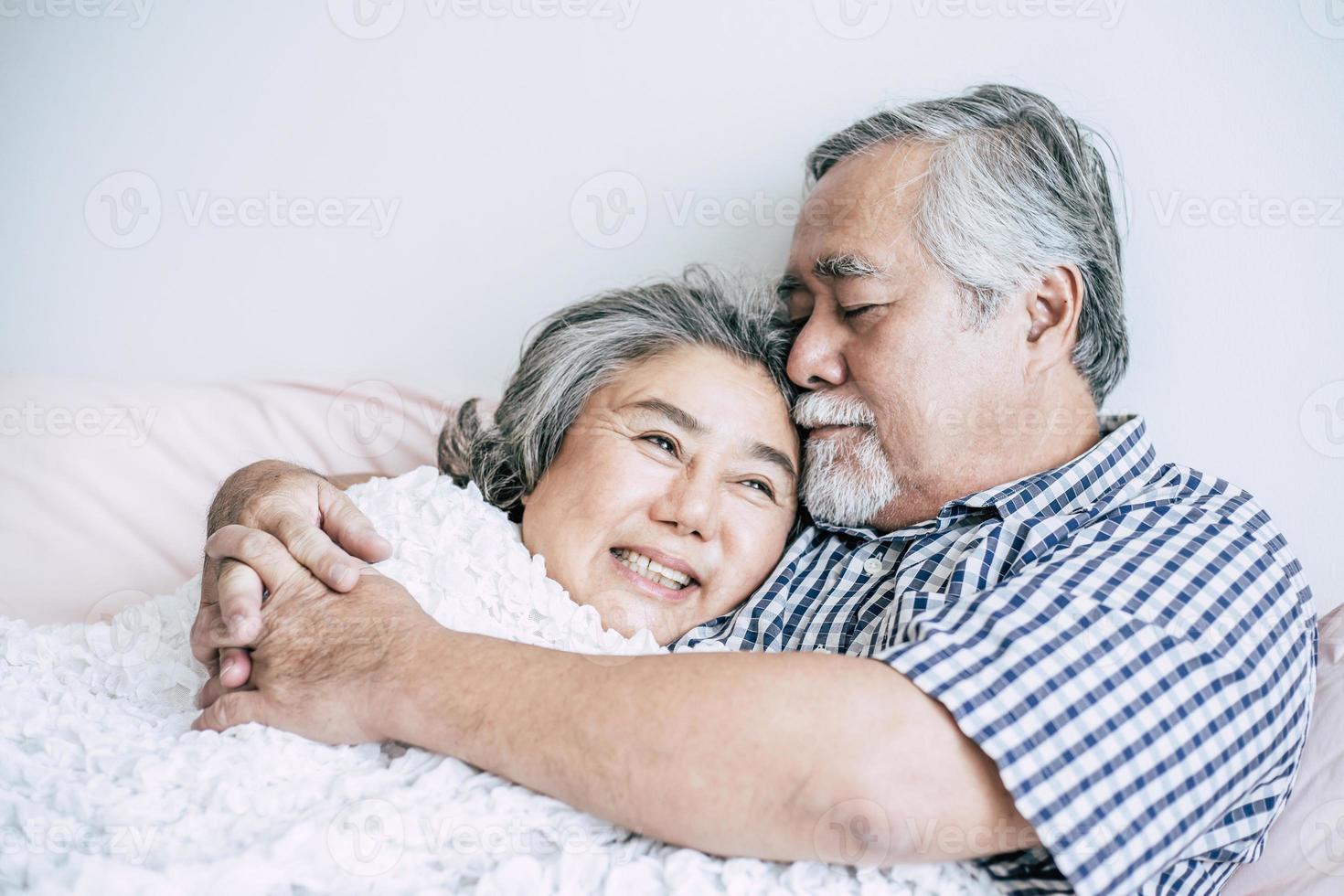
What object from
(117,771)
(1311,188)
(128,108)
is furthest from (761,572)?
(128,108)

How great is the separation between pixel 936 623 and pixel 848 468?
0.55 metres

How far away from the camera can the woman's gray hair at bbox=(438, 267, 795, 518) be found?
1.84 metres

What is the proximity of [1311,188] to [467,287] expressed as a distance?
6.02 ft

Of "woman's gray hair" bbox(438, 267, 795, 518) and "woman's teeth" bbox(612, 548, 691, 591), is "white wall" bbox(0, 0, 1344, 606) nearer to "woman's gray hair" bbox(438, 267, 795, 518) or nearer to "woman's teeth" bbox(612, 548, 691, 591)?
"woman's gray hair" bbox(438, 267, 795, 518)

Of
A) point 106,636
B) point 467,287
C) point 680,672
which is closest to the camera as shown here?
point 680,672

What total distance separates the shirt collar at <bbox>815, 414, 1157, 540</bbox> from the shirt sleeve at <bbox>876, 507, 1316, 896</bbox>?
0.83 feet

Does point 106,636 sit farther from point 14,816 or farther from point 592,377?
point 592,377

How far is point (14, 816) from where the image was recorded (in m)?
1.15

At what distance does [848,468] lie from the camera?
1.72 m

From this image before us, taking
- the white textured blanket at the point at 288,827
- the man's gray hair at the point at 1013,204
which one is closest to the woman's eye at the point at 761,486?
the man's gray hair at the point at 1013,204

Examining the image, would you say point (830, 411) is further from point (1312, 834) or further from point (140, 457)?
point (140, 457)

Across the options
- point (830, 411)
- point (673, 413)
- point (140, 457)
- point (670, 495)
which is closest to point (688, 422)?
point (673, 413)

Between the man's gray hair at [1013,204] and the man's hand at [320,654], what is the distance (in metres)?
1.08

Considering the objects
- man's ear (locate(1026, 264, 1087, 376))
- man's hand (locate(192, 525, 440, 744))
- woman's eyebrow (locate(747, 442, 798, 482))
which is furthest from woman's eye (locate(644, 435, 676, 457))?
man's ear (locate(1026, 264, 1087, 376))
